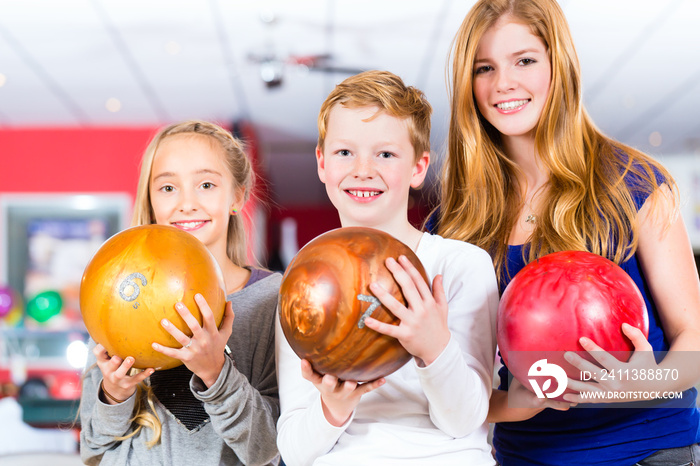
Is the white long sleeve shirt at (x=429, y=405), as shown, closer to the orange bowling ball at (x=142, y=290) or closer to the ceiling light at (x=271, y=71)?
the orange bowling ball at (x=142, y=290)

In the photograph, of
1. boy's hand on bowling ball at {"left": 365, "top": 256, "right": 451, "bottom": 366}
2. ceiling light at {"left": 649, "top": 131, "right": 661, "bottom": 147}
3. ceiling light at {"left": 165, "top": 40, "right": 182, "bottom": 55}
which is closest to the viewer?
boy's hand on bowling ball at {"left": 365, "top": 256, "right": 451, "bottom": 366}

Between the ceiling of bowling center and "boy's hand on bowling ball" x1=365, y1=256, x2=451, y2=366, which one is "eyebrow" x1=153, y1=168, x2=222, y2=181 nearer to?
"boy's hand on bowling ball" x1=365, y1=256, x2=451, y2=366

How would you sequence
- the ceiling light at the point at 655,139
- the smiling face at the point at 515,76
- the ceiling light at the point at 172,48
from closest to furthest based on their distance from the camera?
the smiling face at the point at 515,76, the ceiling light at the point at 172,48, the ceiling light at the point at 655,139

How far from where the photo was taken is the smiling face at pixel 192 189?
1.75m

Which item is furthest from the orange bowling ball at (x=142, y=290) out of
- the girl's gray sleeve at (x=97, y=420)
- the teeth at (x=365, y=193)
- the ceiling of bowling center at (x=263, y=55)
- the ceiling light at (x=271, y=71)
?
the ceiling light at (x=271, y=71)

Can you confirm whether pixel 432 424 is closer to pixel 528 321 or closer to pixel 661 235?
pixel 528 321

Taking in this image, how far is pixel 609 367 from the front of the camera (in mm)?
1155

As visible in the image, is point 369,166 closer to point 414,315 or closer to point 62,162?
point 414,315

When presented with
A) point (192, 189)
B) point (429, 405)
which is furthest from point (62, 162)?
point (429, 405)

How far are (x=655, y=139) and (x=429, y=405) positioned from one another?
7679 millimetres

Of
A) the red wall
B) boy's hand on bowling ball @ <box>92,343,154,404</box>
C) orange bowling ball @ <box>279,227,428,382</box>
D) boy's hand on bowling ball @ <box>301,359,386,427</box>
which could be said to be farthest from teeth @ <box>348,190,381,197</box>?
the red wall

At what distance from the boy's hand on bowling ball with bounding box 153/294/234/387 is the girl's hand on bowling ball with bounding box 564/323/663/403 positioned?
0.68 metres

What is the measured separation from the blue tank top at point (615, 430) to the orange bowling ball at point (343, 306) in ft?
2.15

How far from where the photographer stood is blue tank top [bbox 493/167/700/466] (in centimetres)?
149
